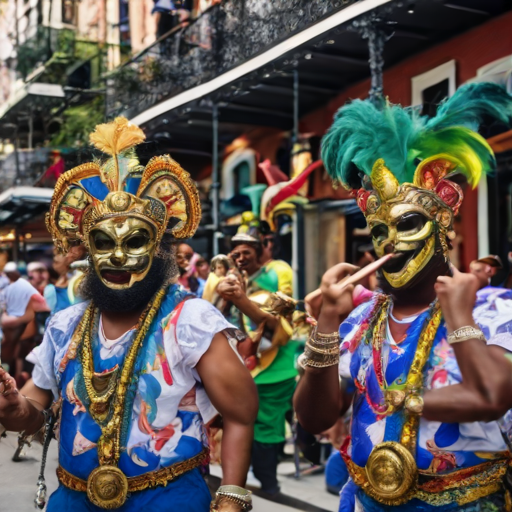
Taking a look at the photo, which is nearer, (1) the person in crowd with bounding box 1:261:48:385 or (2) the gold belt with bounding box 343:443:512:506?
(2) the gold belt with bounding box 343:443:512:506

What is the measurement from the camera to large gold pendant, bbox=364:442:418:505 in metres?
2.93

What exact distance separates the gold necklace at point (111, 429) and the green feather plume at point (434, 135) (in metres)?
1.13

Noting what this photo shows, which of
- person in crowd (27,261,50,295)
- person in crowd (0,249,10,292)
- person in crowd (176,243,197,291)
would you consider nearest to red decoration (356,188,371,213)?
person in crowd (176,243,197,291)

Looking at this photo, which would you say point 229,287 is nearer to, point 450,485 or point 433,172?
point 433,172

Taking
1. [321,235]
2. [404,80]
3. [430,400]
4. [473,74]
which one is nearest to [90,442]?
[430,400]

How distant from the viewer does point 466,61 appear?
8.14 metres

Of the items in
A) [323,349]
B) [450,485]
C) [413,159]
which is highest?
[413,159]

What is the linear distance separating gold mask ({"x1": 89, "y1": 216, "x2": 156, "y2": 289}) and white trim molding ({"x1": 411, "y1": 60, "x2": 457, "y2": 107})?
5.29 meters

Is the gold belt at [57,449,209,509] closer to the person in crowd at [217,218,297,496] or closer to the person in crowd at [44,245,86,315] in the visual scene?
the person in crowd at [217,218,297,496]

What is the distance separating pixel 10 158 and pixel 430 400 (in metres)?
20.7

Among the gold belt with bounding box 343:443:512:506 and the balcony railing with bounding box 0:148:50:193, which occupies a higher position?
the balcony railing with bounding box 0:148:50:193

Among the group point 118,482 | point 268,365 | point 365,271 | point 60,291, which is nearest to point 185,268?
point 268,365

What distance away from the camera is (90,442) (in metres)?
3.23

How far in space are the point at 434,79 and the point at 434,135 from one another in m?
5.50
